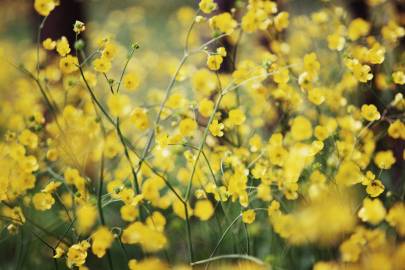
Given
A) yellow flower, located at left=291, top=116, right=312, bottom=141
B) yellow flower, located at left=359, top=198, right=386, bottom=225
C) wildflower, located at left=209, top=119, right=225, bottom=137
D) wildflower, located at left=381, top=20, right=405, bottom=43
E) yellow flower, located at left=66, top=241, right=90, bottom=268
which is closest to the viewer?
yellow flower, located at left=359, top=198, right=386, bottom=225

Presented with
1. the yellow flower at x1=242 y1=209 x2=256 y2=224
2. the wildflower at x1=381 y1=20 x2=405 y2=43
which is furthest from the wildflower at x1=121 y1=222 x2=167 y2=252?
the wildflower at x1=381 y1=20 x2=405 y2=43

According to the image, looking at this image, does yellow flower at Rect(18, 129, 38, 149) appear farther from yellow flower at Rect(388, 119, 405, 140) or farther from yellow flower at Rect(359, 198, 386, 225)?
yellow flower at Rect(388, 119, 405, 140)

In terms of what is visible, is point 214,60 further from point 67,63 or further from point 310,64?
point 67,63

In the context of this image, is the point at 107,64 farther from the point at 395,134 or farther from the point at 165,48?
the point at 165,48

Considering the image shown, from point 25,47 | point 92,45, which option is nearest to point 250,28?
point 92,45

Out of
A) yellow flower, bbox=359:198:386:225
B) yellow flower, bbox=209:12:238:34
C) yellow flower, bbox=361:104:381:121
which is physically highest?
yellow flower, bbox=209:12:238:34

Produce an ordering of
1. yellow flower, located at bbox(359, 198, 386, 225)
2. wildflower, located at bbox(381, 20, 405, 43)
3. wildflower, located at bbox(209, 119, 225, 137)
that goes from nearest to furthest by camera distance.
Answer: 1. yellow flower, located at bbox(359, 198, 386, 225)
2. wildflower, located at bbox(209, 119, 225, 137)
3. wildflower, located at bbox(381, 20, 405, 43)

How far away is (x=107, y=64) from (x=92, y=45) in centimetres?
291

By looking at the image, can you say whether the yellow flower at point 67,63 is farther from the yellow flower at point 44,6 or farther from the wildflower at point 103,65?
the yellow flower at point 44,6

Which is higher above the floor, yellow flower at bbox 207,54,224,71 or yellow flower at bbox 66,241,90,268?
yellow flower at bbox 207,54,224,71

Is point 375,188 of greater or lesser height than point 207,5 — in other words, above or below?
below

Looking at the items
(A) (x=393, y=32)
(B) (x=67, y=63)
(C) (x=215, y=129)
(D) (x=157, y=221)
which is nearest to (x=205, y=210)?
(D) (x=157, y=221)

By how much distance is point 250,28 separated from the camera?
183 centimetres

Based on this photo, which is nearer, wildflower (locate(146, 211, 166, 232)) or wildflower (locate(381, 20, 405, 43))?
wildflower (locate(146, 211, 166, 232))
